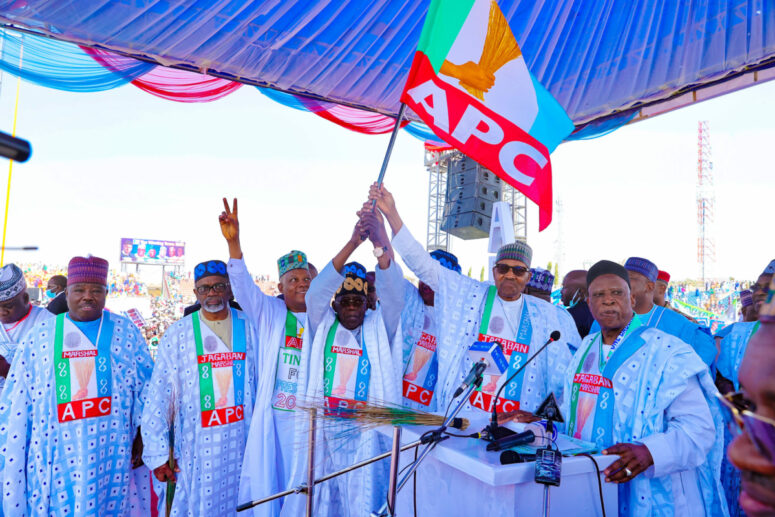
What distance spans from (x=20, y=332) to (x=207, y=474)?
206cm

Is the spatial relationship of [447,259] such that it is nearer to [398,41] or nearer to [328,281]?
[328,281]

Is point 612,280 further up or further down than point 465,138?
further down

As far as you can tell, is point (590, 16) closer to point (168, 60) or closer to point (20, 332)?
point (168, 60)

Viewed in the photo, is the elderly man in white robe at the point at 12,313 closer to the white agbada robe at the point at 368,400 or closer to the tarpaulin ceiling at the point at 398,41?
the tarpaulin ceiling at the point at 398,41

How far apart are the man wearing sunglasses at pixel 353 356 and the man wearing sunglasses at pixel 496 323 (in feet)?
0.95

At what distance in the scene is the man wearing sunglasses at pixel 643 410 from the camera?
2.15 metres

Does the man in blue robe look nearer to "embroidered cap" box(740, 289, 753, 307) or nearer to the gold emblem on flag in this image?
"embroidered cap" box(740, 289, 753, 307)

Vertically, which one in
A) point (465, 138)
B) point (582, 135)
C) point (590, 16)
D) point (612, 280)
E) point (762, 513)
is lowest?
point (762, 513)

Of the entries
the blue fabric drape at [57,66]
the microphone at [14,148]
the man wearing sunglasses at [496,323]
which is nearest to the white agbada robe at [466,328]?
the man wearing sunglasses at [496,323]

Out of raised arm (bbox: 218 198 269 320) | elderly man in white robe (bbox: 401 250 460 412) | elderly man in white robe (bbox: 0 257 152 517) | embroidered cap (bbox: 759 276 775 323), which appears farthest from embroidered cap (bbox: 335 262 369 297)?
embroidered cap (bbox: 759 276 775 323)

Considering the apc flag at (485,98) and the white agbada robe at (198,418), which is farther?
the white agbada robe at (198,418)

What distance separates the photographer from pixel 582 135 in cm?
573

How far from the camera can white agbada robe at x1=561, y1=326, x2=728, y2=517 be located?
2.19 meters

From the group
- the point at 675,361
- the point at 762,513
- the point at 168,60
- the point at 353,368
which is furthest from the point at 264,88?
the point at 762,513
